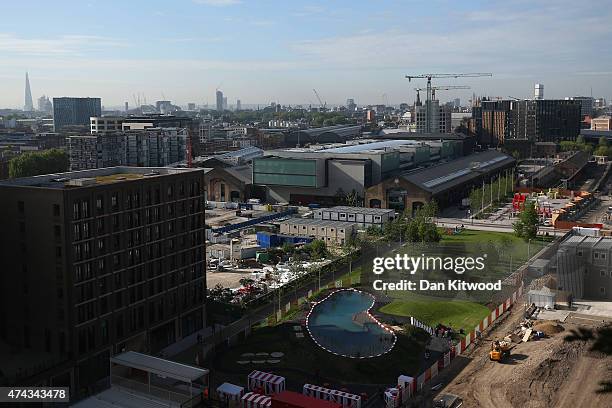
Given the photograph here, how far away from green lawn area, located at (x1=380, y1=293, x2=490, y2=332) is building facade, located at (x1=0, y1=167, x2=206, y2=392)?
7208 millimetres

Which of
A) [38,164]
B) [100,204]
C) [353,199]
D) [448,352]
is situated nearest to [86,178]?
[100,204]

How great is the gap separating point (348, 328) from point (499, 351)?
14.6ft

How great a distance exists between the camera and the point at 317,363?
17.8 metres

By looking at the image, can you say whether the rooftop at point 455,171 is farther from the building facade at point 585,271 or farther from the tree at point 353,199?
the building facade at point 585,271

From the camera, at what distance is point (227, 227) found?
1409 inches

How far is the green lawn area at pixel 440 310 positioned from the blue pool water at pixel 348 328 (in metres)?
1.01

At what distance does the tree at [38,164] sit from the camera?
56.3 m

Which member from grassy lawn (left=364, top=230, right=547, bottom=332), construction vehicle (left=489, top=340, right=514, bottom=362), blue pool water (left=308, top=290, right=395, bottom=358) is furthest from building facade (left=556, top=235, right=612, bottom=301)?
blue pool water (left=308, top=290, right=395, bottom=358)

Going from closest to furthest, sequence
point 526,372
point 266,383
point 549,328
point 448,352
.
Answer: point 266,383, point 526,372, point 448,352, point 549,328

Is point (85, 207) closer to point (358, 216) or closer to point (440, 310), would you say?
point (440, 310)

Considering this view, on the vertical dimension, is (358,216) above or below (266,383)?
above

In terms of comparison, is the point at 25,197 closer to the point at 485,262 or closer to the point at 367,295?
the point at 367,295

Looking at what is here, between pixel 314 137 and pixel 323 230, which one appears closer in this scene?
pixel 323 230

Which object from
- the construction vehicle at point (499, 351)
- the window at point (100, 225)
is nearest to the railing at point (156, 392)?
the window at point (100, 225)
